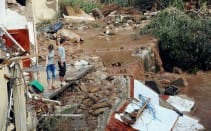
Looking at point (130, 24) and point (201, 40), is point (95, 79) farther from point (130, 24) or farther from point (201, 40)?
point (130, 24)

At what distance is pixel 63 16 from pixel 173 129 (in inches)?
729

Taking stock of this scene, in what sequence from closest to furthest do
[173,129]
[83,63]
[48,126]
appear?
[48,126] < [173,129] < [83,63]

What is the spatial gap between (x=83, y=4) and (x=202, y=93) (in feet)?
53.7

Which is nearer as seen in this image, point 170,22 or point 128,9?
point 170,22

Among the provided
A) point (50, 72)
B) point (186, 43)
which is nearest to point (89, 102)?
point (50, 72)

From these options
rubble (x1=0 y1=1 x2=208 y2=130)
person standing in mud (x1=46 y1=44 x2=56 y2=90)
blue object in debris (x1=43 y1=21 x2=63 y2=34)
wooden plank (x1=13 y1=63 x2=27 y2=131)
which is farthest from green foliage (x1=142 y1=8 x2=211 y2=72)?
wooden plank (x1=13 y1=63 x2=27 y2=131)

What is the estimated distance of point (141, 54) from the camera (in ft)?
75.2

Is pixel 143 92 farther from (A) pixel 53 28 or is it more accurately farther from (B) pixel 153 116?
(A) pixel 53 28

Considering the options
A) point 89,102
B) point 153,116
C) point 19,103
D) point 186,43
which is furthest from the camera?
point 186,43

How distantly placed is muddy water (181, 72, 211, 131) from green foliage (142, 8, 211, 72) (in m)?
0.80

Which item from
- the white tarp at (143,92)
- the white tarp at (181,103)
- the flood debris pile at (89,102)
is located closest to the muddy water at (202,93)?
the white tarp at (181,103)

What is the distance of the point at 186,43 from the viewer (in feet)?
82.2

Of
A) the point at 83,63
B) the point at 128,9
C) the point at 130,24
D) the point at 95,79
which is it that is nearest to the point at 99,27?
the point at 130,24

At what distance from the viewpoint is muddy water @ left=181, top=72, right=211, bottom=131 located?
1877 cm
